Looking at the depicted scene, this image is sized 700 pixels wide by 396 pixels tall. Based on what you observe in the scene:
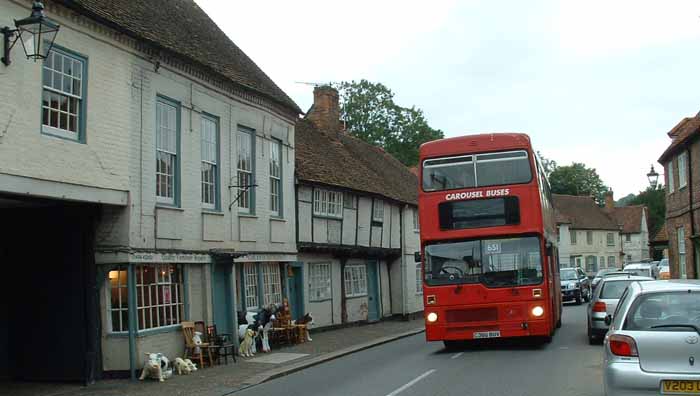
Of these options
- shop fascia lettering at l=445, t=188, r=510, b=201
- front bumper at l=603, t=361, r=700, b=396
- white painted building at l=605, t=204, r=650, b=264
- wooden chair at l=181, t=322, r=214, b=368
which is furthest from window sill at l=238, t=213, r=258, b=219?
white painted building at l=605, t=204, r=650, b=264

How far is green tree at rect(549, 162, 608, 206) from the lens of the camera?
303 feet

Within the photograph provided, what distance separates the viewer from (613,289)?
17125 mm

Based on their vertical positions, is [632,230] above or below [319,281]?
above

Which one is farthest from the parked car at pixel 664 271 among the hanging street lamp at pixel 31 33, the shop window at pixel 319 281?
the hanging street lamp at pixel 31 33

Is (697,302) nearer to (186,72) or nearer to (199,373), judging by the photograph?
(199,373)

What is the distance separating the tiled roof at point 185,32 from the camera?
14193mm

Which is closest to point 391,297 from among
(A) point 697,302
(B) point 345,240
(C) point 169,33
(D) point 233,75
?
(B) point 345,240

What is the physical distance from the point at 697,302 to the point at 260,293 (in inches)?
522

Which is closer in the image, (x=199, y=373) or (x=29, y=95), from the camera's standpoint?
(x=29, y=95)

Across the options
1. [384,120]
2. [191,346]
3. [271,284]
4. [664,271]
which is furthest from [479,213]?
[384,120]

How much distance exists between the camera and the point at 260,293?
65.4 feet

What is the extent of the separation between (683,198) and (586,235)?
167 feet

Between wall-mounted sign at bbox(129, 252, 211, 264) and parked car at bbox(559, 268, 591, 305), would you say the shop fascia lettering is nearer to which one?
wall-mounted sign at bbox(129, 252, 211, 264)

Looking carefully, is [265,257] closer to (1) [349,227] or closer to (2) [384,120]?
(1) [349,227]
